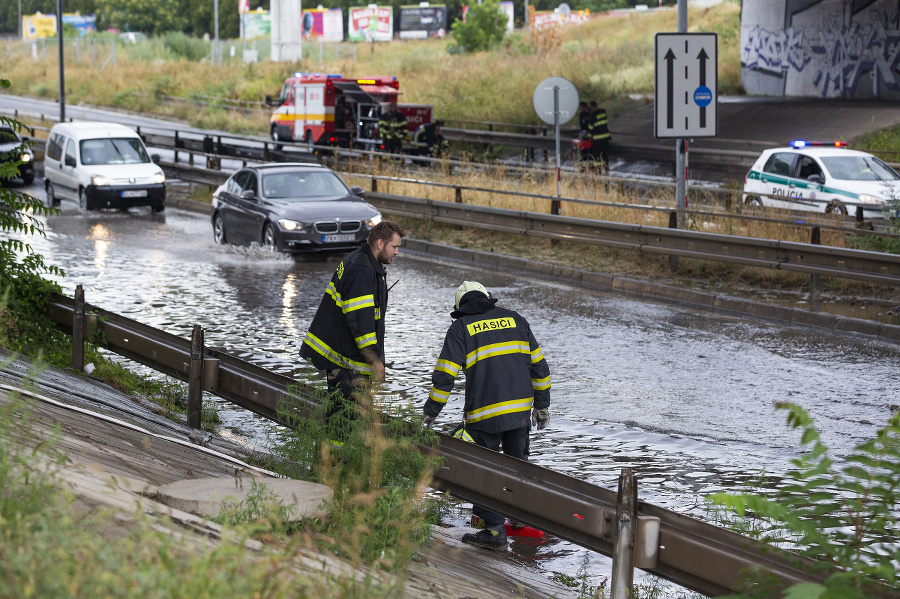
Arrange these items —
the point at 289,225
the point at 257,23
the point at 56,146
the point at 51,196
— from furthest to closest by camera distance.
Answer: the point at 257,23 < the point at 51,196 < the point at 56,146 < the point at 289,225

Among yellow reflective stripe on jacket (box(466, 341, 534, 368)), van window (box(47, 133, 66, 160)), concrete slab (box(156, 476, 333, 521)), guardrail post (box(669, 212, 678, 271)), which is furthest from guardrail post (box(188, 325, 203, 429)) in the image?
van window (box(47, 133, 66, 160))

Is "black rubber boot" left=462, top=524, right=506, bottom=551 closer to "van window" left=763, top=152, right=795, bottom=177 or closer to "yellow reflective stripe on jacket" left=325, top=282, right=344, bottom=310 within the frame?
"yellow reflective stripe on jacket" left=325, top=282, right=344, bottom=310

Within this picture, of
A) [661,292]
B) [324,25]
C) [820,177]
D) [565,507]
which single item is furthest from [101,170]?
[324,25]

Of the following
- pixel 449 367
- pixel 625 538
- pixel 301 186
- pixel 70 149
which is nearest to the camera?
pixel 625 538

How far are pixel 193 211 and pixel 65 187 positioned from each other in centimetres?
298

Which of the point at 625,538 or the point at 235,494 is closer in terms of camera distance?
the point at 625,538

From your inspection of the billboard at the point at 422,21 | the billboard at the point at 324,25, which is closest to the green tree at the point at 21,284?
the billboard at the point at 324,25

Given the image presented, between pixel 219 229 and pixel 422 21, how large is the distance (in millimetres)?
88834

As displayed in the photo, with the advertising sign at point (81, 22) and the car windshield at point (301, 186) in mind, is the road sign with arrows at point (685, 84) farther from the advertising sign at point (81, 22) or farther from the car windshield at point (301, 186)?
the advertising sign at point (81, 22)

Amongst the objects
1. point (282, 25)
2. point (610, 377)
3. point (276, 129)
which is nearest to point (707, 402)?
point (610, 377)

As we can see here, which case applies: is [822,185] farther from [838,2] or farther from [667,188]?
[838,2]

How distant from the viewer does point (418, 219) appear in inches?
824

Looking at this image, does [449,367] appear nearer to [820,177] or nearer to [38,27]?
[820,177]

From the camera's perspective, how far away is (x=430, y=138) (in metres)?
31.9
